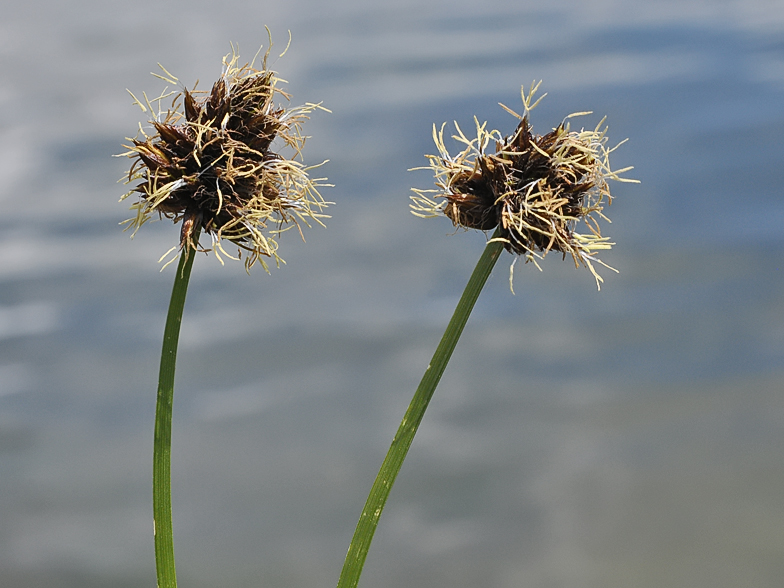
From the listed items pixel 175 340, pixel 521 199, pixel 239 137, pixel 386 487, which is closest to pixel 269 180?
pixel 239 137

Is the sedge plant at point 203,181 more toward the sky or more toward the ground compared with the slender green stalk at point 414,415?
more toward the sky

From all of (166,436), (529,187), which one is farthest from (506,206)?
(166,436)

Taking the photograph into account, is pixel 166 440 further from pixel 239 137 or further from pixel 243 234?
pixel 239 137

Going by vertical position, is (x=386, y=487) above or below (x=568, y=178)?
below

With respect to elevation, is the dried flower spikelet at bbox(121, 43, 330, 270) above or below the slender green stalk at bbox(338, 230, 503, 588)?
above
